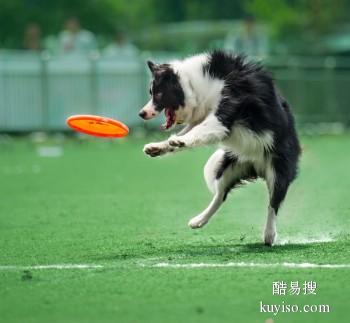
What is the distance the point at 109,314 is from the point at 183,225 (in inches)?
173

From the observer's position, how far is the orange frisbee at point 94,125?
10117mm

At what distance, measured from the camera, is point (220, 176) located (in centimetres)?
972

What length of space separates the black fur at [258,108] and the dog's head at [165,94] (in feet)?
0.87

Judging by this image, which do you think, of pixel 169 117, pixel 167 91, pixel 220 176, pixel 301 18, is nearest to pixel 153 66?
pixel 167 91

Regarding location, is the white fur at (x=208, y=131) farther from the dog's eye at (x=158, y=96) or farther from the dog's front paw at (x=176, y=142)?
the dog's eye at (x=158, y=96)

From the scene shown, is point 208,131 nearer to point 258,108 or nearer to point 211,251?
point 258,108

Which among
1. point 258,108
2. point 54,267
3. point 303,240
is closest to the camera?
point 54,267

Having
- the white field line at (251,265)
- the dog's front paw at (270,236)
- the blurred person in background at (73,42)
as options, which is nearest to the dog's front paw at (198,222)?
the dog's front paw at (270,236)

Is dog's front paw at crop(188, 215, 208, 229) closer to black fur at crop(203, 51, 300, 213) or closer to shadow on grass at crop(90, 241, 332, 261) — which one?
shadow on grass at crop(90, 241, 332, 261)

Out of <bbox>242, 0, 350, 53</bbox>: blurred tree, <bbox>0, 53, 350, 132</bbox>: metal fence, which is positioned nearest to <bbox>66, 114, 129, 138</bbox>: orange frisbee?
<bbox>0, 53, 350, 132</bbox>: metal fence

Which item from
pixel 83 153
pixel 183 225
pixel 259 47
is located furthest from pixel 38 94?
pixel 183 225

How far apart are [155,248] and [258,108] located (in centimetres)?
132

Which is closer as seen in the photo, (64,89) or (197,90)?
(197,90)

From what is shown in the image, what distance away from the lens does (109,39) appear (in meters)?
41.7
